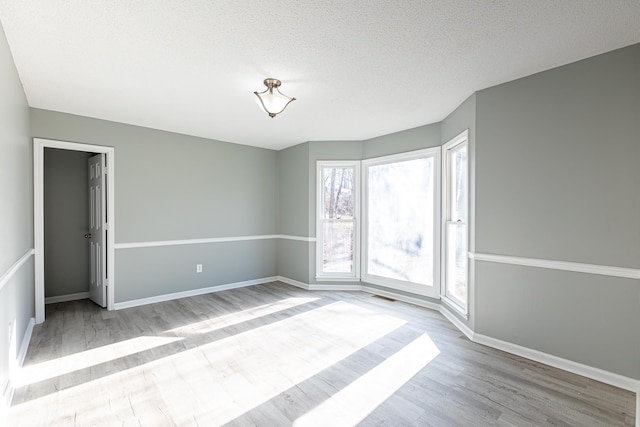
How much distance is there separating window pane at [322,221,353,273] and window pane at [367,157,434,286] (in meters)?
0.34

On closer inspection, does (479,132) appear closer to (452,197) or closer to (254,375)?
(452,197)

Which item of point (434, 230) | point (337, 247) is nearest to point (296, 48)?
point (434, 230)

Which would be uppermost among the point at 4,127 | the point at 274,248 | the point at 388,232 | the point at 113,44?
the point at 113,44

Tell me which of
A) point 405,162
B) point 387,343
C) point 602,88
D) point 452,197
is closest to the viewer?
point 602,88

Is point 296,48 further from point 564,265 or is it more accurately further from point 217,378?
point 564,265

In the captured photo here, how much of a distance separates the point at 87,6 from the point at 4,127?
106cm

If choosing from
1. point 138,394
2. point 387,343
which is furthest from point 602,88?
point 138,394

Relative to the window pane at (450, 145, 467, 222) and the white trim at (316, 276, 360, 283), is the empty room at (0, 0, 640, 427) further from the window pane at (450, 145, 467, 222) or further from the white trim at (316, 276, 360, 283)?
the white trim at (316, 276, 360, 283)

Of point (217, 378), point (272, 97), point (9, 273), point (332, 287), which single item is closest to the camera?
point (9, 273)

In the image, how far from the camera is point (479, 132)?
3.00 m

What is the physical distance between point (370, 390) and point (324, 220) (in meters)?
3.10

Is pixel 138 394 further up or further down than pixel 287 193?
further down

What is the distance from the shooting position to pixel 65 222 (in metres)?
4.38

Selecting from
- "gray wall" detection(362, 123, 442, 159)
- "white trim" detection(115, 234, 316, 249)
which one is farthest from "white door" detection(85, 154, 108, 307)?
"gray wall" detection(362, 123, 442, 159)
